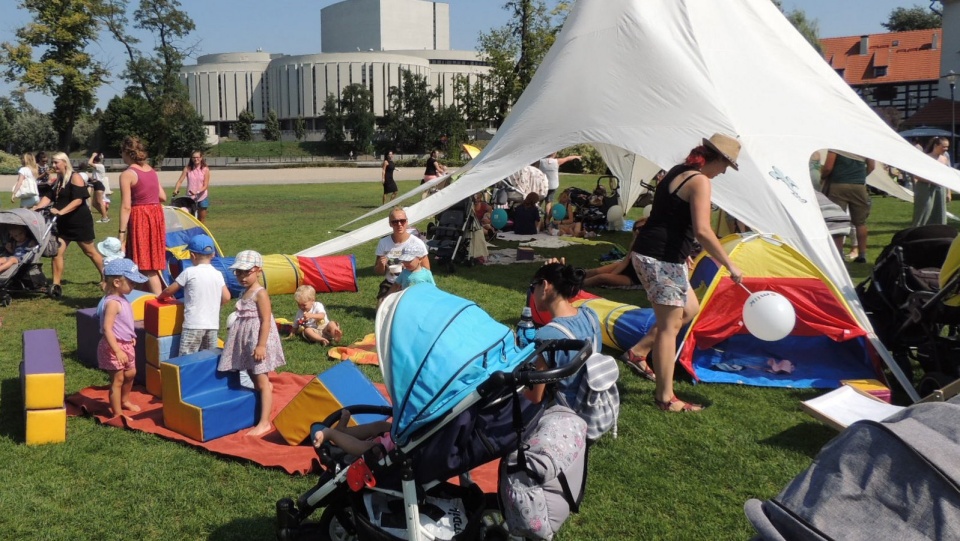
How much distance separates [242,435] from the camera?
505 centimetres

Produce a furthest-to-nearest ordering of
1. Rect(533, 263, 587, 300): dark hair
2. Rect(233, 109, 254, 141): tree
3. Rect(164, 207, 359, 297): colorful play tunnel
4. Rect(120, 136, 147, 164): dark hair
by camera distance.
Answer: Rect(233, 109, 254, 141): tree
Rect(164, 207, 359, 297): colorful play tunnel
Rect(120, 136, 147, 164): dark hair
Rect(533, 263, 587, 300): dark hair

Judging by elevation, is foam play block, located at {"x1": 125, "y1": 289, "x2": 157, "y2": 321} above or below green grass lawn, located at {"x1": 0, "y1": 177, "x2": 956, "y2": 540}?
above

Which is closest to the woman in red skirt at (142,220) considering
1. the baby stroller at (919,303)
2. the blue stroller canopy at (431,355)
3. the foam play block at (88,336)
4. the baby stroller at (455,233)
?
the foam play block at (88,336)

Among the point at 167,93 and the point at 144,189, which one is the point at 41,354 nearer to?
the point at 144,189

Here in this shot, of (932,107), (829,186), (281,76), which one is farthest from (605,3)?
(281,76)

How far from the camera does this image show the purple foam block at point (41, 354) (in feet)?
16.1

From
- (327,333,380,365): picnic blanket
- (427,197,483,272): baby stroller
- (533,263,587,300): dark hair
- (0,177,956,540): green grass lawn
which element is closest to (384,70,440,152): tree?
(427,197,483,272): baby stroller

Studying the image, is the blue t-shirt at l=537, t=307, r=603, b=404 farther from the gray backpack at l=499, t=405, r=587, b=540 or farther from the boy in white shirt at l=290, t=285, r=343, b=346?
the boy in white shirt at l=290, t=285, r=343, b=346

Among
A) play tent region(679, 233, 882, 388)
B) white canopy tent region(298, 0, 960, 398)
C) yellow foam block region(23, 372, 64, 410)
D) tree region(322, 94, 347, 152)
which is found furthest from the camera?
tree region(322, 94, 347, 152)

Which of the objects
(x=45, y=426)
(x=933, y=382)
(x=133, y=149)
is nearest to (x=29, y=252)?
(x=133, y=149)

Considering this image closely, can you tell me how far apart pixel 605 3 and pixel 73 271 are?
794 cm

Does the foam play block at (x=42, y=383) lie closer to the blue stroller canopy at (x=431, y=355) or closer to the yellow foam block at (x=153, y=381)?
the yellow foam block at (x=153, y=381)

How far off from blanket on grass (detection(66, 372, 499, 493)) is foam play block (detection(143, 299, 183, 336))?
53cm

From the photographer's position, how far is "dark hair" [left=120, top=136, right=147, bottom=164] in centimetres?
755
